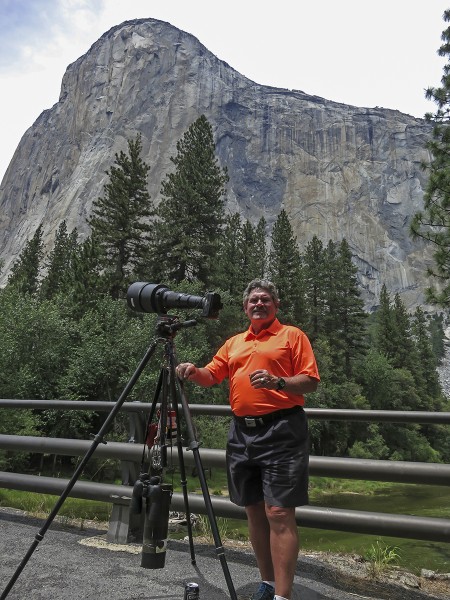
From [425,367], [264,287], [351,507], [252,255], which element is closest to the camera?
[264,287]

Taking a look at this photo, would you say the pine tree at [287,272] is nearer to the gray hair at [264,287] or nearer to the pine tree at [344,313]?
the pine tree at [344,313]

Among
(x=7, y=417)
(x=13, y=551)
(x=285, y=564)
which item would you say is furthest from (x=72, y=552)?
(x=7, y=417)

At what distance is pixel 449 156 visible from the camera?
36.1ft

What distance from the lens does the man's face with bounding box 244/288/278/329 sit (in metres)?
3.26

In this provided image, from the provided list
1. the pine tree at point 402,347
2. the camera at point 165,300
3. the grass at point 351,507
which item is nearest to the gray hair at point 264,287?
the camera at point 165,300

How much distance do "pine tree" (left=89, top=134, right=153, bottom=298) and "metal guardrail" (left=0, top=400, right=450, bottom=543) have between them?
28397mm

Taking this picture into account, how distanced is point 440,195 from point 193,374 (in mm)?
9074

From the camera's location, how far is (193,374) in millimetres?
3266

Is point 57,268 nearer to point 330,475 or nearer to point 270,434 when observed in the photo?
point 330,475

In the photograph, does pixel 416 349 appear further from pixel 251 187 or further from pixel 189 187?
pixel 251 187

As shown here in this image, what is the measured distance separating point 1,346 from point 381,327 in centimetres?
4457

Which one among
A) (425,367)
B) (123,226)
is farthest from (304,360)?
(425,367)

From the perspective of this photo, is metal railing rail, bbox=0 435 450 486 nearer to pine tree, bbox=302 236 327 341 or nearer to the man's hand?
the man's hand

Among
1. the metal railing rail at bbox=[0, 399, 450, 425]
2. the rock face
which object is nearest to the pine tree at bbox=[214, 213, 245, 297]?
the metal railing rail at bbox=[0, 399, 450, 425]
